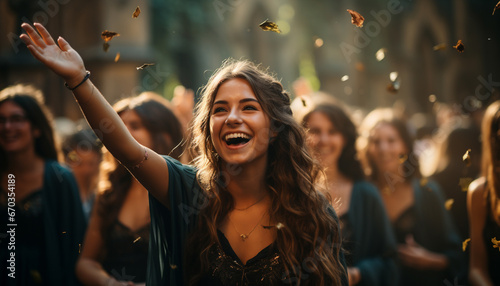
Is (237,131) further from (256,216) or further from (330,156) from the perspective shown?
(330,156)

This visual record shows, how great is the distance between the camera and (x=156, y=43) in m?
15.1

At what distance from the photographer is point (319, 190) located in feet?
9.52

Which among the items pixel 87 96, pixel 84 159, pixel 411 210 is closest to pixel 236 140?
pixel 87 96

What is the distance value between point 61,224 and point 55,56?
6.94 ft

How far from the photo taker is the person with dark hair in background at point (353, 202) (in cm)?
392

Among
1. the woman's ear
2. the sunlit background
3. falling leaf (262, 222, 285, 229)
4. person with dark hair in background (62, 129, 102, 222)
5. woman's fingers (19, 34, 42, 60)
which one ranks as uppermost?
the sunlit background

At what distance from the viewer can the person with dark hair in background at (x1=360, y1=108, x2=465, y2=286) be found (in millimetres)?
4676

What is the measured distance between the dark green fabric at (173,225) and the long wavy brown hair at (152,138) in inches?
41.6

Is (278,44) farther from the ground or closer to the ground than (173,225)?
farther from the ground

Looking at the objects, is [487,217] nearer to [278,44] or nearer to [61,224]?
[61,224]

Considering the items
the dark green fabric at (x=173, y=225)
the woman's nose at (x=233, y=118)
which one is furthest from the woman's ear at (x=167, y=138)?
the woman's nose at (x=233, y=118)

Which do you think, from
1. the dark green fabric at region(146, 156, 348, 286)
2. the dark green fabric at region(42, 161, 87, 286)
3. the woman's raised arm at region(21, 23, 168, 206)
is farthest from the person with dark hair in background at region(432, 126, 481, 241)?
the woman's raised arm at region(21, 23, 168, 206)

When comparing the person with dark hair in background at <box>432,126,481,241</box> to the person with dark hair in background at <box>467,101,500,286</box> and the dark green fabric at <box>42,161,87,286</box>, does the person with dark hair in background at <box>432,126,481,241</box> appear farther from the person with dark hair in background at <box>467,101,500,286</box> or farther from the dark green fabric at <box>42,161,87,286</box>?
the dark green fabric at <box>42,161,87,286</box>

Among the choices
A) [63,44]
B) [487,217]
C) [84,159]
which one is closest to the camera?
[63,44]
